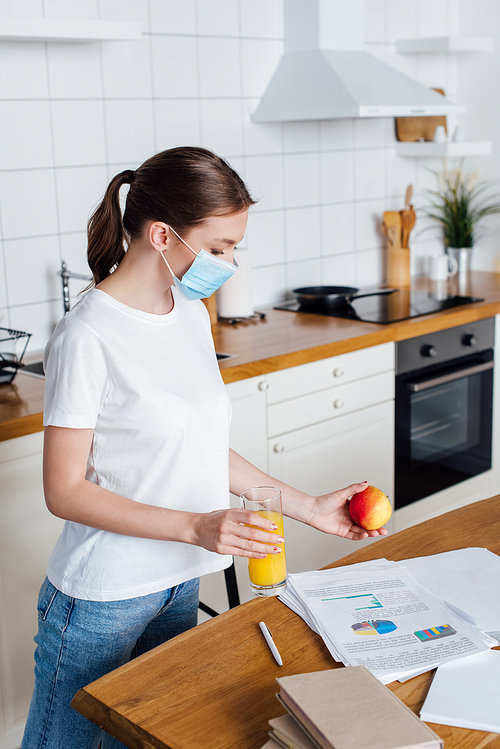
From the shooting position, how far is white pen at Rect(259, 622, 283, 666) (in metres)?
0.94

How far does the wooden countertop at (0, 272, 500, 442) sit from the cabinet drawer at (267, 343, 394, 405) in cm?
3

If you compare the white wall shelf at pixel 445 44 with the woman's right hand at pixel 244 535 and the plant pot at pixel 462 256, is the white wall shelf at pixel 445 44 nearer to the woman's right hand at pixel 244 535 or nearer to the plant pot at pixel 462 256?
the plant pot at pixel 462 256

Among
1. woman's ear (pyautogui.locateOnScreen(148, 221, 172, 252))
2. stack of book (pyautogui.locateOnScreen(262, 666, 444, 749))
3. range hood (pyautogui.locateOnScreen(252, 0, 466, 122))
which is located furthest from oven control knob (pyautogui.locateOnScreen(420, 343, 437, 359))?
stack of book (pyautogui.locateOnScreen(262, 666, 444, 749))

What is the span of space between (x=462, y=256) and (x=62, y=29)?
2.17 m

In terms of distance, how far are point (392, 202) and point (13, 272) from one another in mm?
1836

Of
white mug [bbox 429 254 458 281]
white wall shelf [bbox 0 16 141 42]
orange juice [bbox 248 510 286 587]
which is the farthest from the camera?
white mug [bbox 429 254 458 281]

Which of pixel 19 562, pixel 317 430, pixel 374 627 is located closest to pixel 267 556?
pixel 374 627

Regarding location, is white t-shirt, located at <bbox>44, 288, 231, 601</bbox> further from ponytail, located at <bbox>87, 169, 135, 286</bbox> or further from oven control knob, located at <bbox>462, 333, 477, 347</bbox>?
oven control knob, located at <bbox>462, 333, 477, 347</bbox>

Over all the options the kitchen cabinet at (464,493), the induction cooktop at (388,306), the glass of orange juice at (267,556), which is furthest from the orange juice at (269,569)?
the kitchen cabinet at (464,493)

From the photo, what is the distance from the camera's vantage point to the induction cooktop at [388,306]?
2709 mm

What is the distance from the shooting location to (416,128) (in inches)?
135

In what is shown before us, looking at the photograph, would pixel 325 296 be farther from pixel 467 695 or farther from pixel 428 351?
pixel 467 695

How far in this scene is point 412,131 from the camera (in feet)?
11.2

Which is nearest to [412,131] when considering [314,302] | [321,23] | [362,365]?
[321,23]
